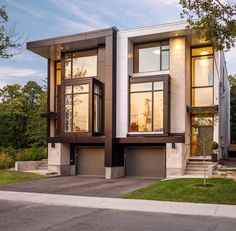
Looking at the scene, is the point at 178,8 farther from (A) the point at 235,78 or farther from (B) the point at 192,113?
(A) the point at 235,78

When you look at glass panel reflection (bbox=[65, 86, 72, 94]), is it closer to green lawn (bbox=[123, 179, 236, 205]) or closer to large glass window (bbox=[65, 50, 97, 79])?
large glass window (bbox=[65, 50, 97, 79])

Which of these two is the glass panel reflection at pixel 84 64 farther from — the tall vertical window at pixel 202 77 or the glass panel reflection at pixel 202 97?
the glass panel reflection at pixel 202 97

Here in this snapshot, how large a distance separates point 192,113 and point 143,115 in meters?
3.83

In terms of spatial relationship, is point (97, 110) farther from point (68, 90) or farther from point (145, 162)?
point (145, 162)

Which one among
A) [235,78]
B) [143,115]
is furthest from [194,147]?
[235,78]

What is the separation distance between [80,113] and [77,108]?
45 centimetres

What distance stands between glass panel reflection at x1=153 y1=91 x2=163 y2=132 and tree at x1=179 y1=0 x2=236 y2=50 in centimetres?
827

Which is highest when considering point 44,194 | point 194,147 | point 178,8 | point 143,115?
point 178,8

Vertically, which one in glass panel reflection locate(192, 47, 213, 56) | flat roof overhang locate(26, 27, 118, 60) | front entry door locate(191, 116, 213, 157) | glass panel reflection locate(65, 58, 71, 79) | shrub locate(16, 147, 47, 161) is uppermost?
flat roof overhang locate(26, 27, 118, 60)

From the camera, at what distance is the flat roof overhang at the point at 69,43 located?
2383cm

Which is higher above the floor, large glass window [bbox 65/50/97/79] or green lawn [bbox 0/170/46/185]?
large glass window [bbox 65/50/97/79]

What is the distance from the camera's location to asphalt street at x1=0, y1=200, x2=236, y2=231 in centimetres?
852

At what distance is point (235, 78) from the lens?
54281mm

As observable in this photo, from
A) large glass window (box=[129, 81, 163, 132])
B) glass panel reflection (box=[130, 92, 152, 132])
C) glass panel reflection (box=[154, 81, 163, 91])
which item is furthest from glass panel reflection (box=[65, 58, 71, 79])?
glass panel reflection (box=[154, 81, 163, 91])
